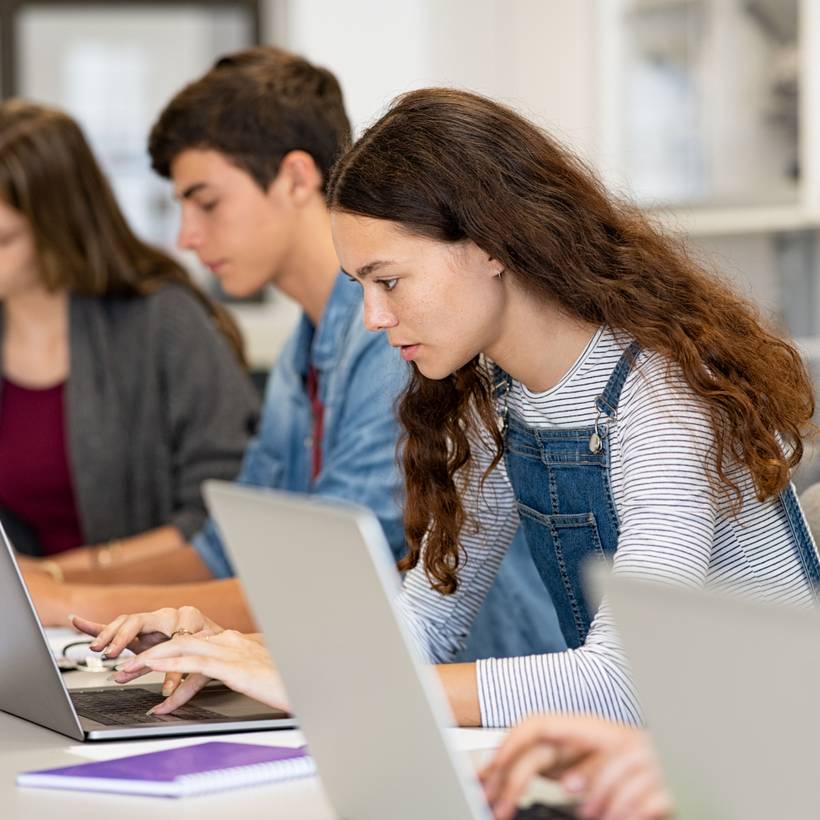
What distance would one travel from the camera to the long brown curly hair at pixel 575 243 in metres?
1.30

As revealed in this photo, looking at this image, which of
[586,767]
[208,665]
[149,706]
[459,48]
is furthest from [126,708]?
[459,48]

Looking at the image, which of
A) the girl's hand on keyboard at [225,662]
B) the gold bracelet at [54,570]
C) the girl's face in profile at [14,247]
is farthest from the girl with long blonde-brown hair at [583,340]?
the girl's face in profile at [14,247]

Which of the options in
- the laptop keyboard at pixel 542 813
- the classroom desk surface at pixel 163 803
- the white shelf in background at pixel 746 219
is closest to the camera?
the laptop keyboard at pixel 542 813

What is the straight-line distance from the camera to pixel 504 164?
1.33 meters

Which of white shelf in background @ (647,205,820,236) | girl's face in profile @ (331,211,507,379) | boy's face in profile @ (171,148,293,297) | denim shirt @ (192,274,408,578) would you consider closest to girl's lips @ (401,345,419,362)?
girl's face in profile @ (331,211,507,379)

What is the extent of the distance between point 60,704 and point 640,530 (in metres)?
0.49

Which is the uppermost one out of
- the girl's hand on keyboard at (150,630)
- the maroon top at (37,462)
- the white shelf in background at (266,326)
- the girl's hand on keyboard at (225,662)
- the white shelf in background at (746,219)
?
the girl's hand on keyboard at (225,662)

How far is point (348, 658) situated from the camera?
32.4 inches

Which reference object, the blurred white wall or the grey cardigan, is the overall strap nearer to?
the grey cardigan

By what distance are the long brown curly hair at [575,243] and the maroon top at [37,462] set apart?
1306 mm

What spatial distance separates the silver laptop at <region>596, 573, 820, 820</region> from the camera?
56 cm

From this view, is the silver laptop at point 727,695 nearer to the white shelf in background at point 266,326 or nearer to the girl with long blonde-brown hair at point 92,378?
the girl with long blonde-brown hair at point 92,378

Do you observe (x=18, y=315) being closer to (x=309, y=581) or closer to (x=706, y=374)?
(x=706, y=374)

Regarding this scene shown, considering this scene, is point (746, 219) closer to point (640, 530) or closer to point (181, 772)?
point (640, 530)
